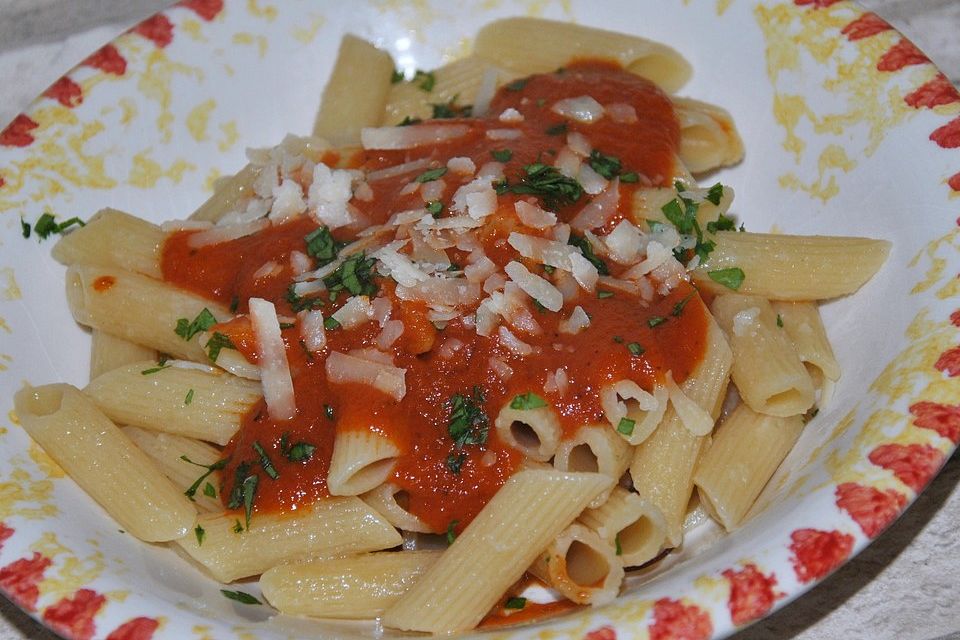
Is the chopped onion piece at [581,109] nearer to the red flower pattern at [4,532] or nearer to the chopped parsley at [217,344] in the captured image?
the chopped parsley at [217,344]

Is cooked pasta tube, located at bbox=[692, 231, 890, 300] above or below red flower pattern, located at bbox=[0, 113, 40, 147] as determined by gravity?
above

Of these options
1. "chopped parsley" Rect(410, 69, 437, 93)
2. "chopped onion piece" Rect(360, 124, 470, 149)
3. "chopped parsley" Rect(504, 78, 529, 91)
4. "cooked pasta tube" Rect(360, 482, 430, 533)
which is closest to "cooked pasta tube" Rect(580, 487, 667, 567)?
"cooked pasta tube" Rect(360, 482, 430, 533)

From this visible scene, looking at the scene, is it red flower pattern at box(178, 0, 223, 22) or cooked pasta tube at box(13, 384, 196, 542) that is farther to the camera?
red flower pattern at box(178, 0, 223, 22)

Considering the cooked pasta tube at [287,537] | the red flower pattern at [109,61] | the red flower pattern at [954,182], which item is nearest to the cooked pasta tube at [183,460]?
the cooked pasta tube at [287,537]

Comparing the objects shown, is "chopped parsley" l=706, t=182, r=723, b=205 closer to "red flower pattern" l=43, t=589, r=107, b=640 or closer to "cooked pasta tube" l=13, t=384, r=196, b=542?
"cooked pasta tube" l=13, t=384, r=196, b=542

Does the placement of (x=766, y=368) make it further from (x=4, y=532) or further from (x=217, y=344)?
(x=4, y=532)

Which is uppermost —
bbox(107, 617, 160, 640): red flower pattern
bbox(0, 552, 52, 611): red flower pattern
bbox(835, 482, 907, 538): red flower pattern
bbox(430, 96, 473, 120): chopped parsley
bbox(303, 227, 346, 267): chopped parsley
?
bbox(835, 482, 907, 538): red flower pattern

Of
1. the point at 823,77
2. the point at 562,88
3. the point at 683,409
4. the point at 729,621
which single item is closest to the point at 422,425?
the point at 683,409
